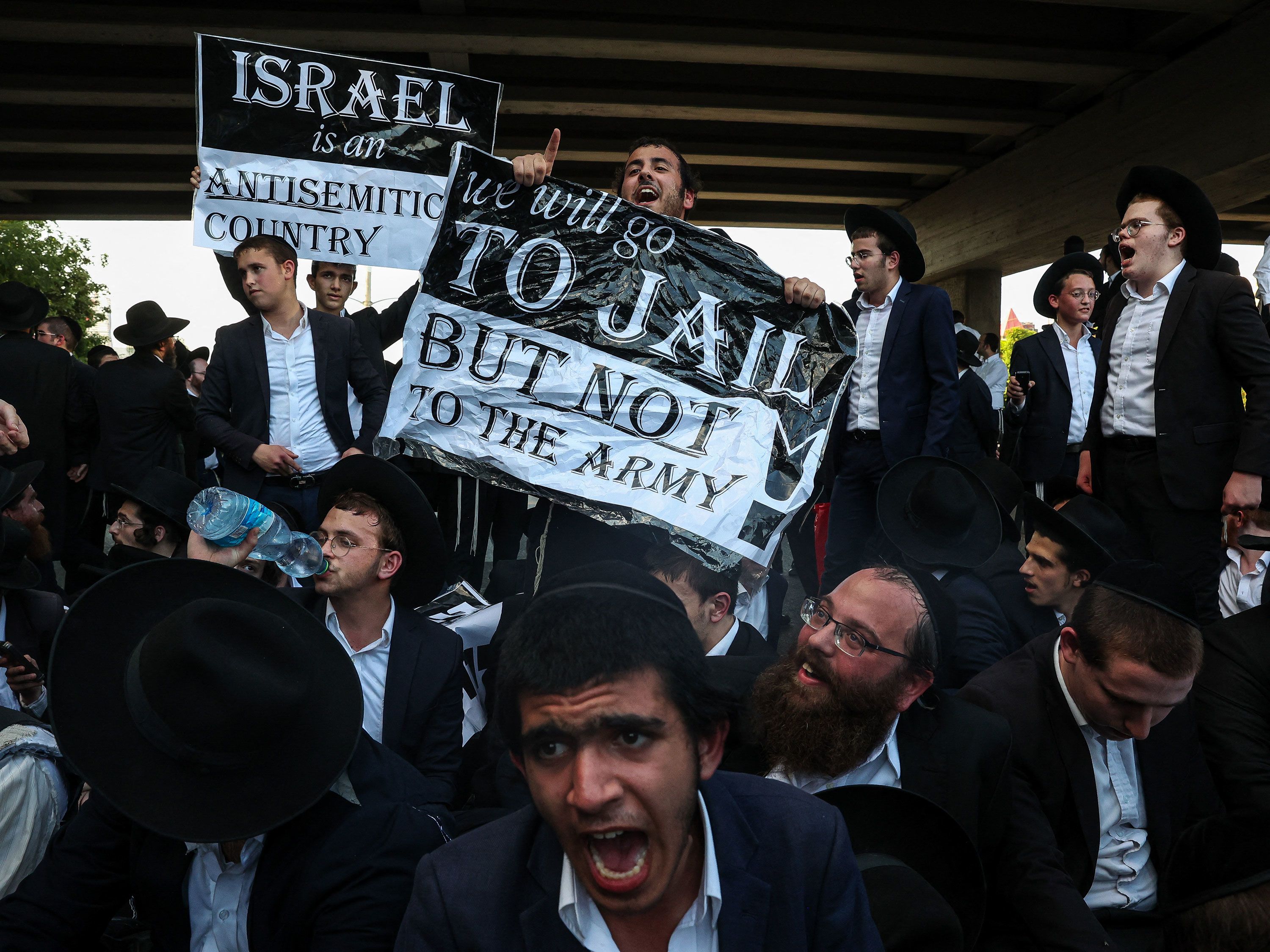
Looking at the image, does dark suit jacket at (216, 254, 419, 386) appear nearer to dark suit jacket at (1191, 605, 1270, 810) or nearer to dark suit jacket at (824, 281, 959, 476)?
dark suit jacket at (824, 281, 959, 476)

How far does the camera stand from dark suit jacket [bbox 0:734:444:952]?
2.01 m

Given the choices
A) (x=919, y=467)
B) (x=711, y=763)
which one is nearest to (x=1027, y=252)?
(x=919, y=467)

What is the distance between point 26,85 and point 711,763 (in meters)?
12.6

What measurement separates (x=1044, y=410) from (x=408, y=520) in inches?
196

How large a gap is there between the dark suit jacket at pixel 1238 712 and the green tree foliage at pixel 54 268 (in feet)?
81.9

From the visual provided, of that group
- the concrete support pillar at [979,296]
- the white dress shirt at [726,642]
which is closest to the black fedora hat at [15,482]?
the white dress shirt at [726,642]

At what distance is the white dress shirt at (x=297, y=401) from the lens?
193 inches

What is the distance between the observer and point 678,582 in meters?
3.78

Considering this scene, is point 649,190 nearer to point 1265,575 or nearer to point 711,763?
point 1265,575

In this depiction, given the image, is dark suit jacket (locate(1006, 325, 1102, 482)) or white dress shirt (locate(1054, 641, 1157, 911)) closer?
white dress shirt (locate(1054, 641, 1157, 911))

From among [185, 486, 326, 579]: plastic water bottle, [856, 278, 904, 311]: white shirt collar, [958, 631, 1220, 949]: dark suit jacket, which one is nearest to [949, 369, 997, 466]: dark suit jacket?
[856, 278, 904, 311]: white shirt collar

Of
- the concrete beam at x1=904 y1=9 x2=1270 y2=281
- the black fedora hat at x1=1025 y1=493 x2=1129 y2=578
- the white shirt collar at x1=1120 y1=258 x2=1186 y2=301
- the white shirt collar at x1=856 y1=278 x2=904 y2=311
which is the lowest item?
the black fedora hat at x1=1025 y1=493 x2=1129 y2=578

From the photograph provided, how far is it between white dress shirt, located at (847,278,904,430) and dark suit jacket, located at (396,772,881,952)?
13.0 feet

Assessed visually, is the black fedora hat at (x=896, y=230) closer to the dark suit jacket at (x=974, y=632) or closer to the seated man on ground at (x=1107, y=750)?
the dark suit jacket at (x=974, y=632)
